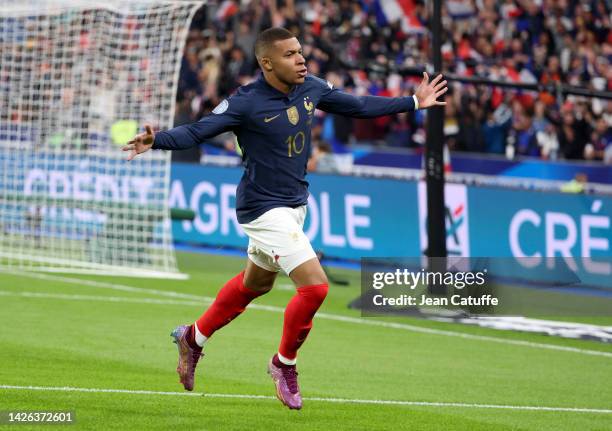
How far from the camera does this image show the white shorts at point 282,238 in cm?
850

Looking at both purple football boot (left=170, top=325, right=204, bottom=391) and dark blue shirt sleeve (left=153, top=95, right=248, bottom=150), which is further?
purple football boot (left=170, top=325, right=204, bottom=391)

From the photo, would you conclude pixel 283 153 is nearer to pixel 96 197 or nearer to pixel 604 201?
pixel 604 201

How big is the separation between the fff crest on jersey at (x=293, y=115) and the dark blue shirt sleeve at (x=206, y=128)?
288 millimetres

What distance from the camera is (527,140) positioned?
2255 centimetres

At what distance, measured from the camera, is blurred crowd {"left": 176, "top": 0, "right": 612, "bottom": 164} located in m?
22.3

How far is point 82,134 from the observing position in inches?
722

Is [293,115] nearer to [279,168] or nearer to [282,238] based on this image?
[279,168]

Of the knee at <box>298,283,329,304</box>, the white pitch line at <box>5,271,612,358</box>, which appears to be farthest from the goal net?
the knee at <box>298,283,329,304</box>

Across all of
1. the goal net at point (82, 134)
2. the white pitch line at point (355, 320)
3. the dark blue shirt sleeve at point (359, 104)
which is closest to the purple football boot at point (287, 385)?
the dark blue shirt sleeve at point (359, 104)

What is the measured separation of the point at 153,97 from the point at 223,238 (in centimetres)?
299

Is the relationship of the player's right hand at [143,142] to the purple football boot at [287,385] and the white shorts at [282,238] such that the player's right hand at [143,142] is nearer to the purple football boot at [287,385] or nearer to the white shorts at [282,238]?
the white shorts at [282,238]

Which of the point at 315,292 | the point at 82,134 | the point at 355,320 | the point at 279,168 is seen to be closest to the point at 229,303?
the point at 315,292

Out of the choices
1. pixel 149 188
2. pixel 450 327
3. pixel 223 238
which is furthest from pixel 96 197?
pixel 450 327

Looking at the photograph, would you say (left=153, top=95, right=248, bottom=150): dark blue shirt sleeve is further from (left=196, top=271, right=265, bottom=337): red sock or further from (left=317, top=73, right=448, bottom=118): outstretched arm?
(left=196, top=271, right=265, bottom=337): red sock
